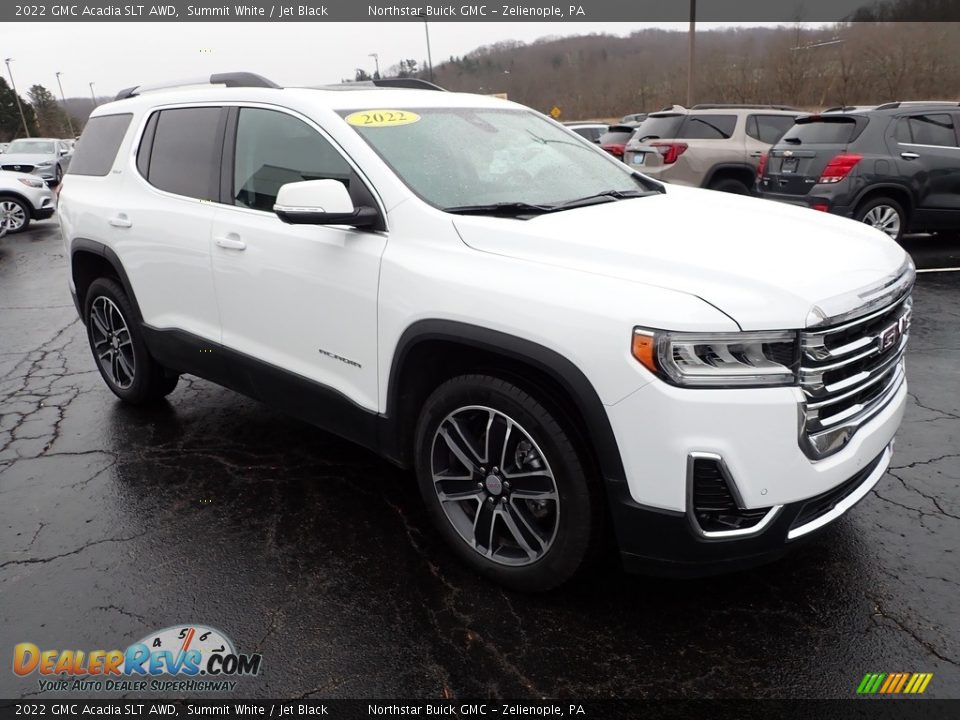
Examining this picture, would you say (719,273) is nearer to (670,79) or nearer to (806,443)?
(806,443)

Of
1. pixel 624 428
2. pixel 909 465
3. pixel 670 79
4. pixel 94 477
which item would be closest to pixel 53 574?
pixel 94 477

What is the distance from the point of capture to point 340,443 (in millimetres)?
4250

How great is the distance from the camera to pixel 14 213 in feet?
44.9

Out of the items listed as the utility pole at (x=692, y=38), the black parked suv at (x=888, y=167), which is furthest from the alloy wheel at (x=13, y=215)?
the utility pole at (x=692, y=38)

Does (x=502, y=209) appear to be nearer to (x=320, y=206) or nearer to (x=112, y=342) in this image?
(x=320, y=206)

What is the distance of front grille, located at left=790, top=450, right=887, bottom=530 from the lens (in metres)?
2.33

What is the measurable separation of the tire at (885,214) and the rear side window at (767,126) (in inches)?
132

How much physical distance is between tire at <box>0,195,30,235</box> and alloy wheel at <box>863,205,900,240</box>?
14.2 metres

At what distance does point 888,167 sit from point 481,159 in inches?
275

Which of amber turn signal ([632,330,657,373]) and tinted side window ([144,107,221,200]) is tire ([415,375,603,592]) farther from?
tinted side window ([144,107,221,200])

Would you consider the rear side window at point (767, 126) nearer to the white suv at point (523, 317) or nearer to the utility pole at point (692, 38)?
the white suv at point (523, 317)

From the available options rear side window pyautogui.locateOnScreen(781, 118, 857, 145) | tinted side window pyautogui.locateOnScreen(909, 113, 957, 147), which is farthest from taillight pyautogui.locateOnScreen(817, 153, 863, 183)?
tinted side window pyautogui.locateOnScreen(909, 113, 957, 147)

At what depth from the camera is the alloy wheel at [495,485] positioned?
8.62 ft

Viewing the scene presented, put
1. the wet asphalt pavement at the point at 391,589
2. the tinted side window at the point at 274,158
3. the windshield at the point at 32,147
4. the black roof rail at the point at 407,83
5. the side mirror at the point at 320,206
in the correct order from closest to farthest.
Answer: the wet asphalt pavement at the point at 391,589 → the side mirror at the point at 320,206 → the tinted side window at the point at 274,158 → the black roof rail at the point at 407,83 → the windshield at the point at 32,147
